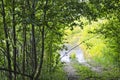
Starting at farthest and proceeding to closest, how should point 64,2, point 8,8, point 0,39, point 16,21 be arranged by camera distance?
1. point 0,39
2. point 8,8
3. point 64,2
4. point 16,21

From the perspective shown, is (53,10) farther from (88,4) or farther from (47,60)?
(47,60)

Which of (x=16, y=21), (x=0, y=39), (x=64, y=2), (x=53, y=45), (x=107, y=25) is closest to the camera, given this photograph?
(x=16, y=21)

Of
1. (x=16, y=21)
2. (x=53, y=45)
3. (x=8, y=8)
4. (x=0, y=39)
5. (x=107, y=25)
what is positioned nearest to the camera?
(x=16, y=21)

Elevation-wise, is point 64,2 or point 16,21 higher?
point 64,2

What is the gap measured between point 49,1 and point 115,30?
4926 millimetres

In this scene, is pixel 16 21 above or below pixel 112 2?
below

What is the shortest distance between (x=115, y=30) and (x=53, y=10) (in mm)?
5175

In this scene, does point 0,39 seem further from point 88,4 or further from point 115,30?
point 115,30

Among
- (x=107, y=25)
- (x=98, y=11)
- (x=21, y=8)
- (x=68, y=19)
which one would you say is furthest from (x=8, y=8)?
(x=107, y=25)

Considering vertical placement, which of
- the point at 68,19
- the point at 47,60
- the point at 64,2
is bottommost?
the point at 47,60

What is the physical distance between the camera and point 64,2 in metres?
7.30

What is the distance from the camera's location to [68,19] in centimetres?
704

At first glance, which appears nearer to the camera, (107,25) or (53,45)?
(107,25)

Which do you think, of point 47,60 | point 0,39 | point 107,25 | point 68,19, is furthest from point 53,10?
point 47,60
